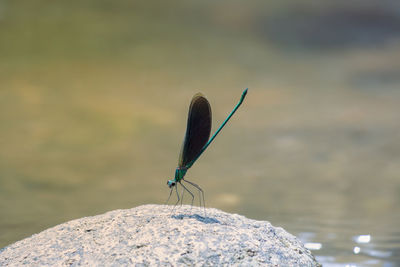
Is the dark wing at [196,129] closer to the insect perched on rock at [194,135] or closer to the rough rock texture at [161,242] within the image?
the insect perched on rock at [194,135]

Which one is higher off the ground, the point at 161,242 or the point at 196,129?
the point at 196,129

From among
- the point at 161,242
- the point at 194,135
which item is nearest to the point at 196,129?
the point at 194,135

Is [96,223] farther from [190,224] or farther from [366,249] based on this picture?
[366,249]

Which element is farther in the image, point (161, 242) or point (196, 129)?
point (196, 129)

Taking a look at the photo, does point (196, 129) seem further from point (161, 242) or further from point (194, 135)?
point (161, 242)

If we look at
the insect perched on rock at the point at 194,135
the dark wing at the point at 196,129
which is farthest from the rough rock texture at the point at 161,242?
the dark wing at the point at 196,129
